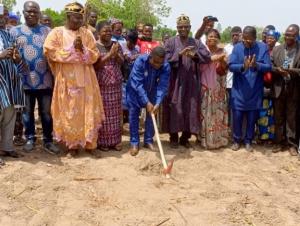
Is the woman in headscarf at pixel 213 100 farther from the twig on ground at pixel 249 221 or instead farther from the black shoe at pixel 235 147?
the twig on ground at pixel 249 221

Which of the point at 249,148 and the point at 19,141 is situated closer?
the point at 19,141

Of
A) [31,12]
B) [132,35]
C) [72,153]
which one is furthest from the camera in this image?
[132,35]

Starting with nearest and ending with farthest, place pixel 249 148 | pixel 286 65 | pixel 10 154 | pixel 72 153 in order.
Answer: pixel 10 154, pixel 72 153, pixel 286 65, pixel 249 148

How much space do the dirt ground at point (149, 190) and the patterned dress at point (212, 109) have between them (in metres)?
0.25

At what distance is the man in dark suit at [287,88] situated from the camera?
519 cm

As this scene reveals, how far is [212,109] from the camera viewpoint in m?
5.50

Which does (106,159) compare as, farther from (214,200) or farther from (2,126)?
(214,200)

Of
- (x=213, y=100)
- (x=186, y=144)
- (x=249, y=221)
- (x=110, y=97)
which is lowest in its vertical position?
(x=249, y=221)

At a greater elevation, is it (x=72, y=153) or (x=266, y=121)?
(x=266, y=121)

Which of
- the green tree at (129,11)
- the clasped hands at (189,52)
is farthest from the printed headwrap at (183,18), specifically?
the green tree at (129,11)

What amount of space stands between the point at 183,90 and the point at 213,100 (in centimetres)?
52

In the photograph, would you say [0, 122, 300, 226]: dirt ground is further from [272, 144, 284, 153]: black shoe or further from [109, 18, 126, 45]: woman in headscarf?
[109, 18, 126, 45]: woman in headscarf

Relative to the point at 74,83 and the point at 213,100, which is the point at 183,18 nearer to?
the point at 213,100

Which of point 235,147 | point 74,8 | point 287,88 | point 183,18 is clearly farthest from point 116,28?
point 287,88
